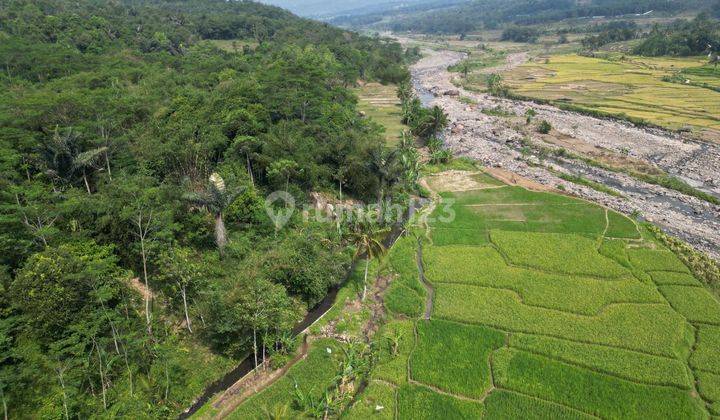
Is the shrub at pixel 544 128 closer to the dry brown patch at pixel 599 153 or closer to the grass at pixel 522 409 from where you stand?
the dry brown patch at pixel 599 153

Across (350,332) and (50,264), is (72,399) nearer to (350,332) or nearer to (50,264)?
(50,264)

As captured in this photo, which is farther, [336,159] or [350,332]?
[336,159]

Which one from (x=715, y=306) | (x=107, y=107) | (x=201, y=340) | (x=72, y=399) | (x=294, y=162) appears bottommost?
(x=715, y=306)

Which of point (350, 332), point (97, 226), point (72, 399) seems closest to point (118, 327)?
point (72, 399)

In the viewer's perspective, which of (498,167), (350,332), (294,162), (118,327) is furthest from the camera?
(498,167)

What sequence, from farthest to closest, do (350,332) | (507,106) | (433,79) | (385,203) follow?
(433,79), (507,106), (385,203), (350,332)

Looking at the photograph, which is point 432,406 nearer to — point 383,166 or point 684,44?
point 383,166

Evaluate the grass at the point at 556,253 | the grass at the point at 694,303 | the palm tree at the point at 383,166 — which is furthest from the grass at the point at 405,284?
the grass at the point at 694,303
